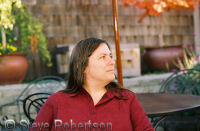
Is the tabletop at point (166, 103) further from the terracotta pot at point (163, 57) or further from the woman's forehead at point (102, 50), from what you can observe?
the terracotta pot at point (163, 57)

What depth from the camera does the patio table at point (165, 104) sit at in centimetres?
194

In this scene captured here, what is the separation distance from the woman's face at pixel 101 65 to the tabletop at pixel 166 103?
665 millimetres

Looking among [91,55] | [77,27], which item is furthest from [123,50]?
[91,55]

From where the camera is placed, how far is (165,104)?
7.20 feet

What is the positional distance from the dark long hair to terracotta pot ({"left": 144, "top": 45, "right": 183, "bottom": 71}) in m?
4.16

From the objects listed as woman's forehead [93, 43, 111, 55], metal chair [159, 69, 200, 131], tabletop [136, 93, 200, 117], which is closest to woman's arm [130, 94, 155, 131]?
woman's forehead [93, 43, 111, 55]

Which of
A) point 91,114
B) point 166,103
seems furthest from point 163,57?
point 91,114

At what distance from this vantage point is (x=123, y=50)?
5098 millimetres

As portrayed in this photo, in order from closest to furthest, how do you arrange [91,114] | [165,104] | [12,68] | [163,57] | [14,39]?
1. [91,114]
2. [165,104]
3. [12,68]
4. [14,39]
5. [163,57]

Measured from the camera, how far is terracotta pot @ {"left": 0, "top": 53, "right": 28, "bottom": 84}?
4086 mm

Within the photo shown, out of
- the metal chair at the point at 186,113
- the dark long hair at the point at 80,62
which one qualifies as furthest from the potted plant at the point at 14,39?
the dark long hair at the point at 80,62

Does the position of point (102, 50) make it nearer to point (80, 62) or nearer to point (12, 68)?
point (80, 62)

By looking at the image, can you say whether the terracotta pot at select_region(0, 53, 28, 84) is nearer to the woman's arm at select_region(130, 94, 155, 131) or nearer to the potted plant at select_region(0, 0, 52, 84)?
the potted plant at select_region(0, 0, 52, 84)

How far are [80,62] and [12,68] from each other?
2942 mm
